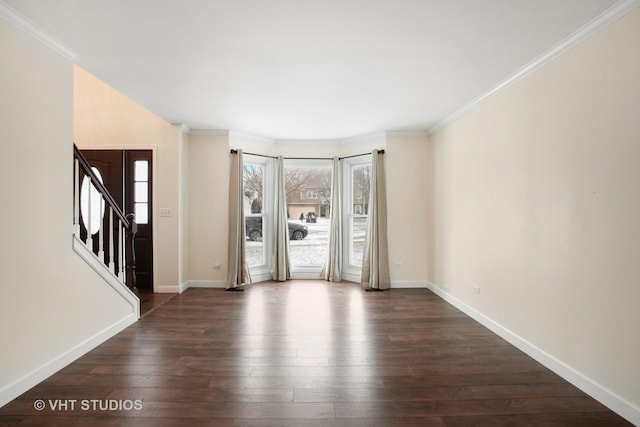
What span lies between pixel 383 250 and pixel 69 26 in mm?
4407

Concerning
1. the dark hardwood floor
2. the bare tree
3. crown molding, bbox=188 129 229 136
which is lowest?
the dark hardwood floor

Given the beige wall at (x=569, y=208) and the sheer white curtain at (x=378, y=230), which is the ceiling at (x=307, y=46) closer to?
the beige wall at (x=569, y=208)

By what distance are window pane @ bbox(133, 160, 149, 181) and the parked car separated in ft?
5.35

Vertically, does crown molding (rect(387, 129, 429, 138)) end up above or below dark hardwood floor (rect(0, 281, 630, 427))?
above

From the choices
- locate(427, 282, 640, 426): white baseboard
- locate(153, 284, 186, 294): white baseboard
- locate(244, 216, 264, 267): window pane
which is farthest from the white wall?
locate(427, 282, 640, 426): white baseboard

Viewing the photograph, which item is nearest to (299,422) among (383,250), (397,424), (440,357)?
(397,424)

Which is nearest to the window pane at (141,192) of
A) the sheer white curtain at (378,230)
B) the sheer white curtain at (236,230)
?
the sheer white curtain at (236,230)

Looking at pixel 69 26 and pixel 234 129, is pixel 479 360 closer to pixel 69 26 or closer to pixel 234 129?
pixel 69 26

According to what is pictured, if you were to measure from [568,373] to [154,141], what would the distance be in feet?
17.7

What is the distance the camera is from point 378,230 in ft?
17.1

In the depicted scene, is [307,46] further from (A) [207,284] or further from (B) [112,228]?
(A) [207,284]

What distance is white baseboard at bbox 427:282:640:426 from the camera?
1.99 metres

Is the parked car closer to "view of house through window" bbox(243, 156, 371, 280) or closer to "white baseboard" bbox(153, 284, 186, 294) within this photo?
"view of house through window" bbox(243, 156, 371, 280)

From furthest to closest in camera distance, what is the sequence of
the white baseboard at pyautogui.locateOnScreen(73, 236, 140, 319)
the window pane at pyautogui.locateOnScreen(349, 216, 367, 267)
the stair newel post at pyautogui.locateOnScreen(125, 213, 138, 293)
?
1. the window pane at pyautogui.locateOnScreen(349, 216, 367, 267)
2. the stair newel post at pyautogui.locateOnScreen(125, 213, 138, 293)
3. the white baseboard at pyautogui.locateOnScreen(73, 236, 140, 319)
